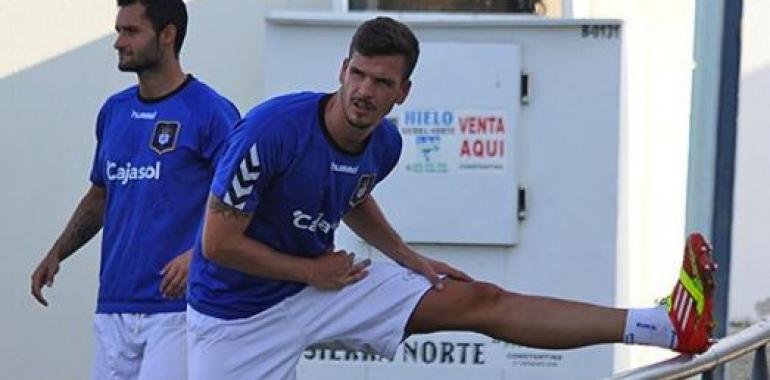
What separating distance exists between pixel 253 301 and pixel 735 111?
201cm

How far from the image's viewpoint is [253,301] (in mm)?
4738

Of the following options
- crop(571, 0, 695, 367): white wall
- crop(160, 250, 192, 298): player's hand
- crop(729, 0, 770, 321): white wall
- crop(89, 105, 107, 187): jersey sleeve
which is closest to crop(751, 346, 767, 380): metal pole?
crop(160, 250, 192, 298): player's hand

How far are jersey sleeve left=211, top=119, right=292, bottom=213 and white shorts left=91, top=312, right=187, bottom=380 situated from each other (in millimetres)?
1023

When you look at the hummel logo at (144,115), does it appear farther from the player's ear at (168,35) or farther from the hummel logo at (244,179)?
the hummel logo at (244,179)

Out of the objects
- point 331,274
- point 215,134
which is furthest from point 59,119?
point 331,274

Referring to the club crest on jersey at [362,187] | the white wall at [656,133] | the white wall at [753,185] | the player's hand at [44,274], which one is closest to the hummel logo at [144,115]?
the player's hand at [44,274]

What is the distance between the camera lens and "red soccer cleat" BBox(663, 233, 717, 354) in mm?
4398

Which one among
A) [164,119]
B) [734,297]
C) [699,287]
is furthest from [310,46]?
[734,297]

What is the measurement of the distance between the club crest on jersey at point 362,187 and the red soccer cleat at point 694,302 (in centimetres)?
85

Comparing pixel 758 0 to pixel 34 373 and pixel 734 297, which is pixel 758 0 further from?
pixel 34 373

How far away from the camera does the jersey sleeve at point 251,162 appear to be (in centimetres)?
446

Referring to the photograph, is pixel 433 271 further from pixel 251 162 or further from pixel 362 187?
pixel 251 162

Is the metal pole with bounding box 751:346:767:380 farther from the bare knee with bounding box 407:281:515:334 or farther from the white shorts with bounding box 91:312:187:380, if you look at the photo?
the white shorts with bounding box 91:312:187:380

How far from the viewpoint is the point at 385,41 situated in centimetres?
448
